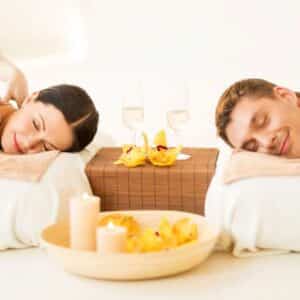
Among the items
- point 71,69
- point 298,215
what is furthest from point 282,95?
point 71,69

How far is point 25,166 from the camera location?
1674 mm

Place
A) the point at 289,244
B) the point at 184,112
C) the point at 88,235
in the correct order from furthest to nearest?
1. the point at 184,112
2. the point at 289,244
3. the point at 88,235

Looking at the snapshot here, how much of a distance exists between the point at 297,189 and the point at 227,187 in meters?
0.15

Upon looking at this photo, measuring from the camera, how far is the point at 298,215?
4.90 feet

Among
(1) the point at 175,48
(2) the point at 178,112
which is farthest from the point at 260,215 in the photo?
(1) the point at 175,48

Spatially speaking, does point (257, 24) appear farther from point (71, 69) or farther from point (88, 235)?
point (88, 235)

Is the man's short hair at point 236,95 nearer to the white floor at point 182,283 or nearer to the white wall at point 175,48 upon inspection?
the white floor at point 182,283

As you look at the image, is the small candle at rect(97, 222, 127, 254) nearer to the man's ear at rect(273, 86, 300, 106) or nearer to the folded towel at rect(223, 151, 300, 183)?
the folded towel at rect(223, 151, 300, 183)

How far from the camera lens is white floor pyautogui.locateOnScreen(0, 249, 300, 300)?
4.39 feet

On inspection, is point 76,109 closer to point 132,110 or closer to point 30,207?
point 132,110

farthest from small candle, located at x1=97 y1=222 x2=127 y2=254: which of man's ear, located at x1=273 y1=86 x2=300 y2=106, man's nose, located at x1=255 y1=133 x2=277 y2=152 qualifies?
man's ear, located at x1=273 y1=86 x2=300 y2=106

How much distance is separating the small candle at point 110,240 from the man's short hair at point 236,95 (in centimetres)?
58

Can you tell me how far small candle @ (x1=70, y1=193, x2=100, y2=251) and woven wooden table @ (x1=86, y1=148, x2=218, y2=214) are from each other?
0.32m

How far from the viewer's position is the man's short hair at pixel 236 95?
182 centimetres
